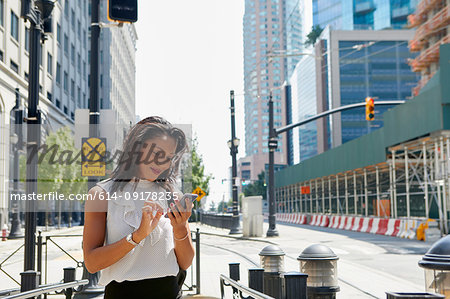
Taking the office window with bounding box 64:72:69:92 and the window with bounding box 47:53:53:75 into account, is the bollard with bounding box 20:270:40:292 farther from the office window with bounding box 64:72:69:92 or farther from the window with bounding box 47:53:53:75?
the office window with bounding box 64:72:69:92

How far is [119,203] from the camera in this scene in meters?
2.68

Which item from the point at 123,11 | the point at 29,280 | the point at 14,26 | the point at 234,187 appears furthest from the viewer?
the point at 14,26

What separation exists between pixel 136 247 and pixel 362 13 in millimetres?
145428

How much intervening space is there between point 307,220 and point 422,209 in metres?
9.75

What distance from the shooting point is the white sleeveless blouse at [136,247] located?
266cm

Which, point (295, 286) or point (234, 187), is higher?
point (234, 187)

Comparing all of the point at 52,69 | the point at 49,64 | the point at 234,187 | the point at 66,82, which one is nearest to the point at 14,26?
the point at 49,64

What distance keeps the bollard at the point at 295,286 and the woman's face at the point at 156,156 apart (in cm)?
257

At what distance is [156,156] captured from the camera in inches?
110

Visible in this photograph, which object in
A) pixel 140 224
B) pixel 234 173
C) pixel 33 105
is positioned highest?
pixel 33 105

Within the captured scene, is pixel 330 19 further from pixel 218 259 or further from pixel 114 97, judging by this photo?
pixel 218 259

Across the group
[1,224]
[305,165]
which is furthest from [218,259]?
[305,165]

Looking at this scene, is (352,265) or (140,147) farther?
(352,265)

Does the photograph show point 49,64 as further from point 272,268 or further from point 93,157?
point 272,268
